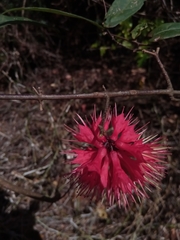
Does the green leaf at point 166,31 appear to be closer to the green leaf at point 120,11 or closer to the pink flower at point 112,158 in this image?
the green leaf at point 120,11

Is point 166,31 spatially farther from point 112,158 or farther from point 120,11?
point 112,158

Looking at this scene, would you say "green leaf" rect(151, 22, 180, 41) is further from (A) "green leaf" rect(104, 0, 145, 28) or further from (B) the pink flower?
(B) the pink flower

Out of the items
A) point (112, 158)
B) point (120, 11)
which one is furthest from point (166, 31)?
point (112, 158)

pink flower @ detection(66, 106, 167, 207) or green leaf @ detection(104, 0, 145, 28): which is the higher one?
green leaf @ detection(104, 0, 145, 28)

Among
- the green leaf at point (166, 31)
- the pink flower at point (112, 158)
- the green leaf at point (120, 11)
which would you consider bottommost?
the pink flower at point (112, 158)

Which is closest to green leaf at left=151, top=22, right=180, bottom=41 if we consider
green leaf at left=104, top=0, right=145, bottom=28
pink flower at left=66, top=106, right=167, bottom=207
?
green leaf at left=104, top=0, right=145, bottom=28

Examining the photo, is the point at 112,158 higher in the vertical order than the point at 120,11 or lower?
lower

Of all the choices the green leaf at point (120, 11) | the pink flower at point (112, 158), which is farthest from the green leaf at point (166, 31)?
the pink flower at point (112, 158)

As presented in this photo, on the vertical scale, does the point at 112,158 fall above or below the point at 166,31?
below
